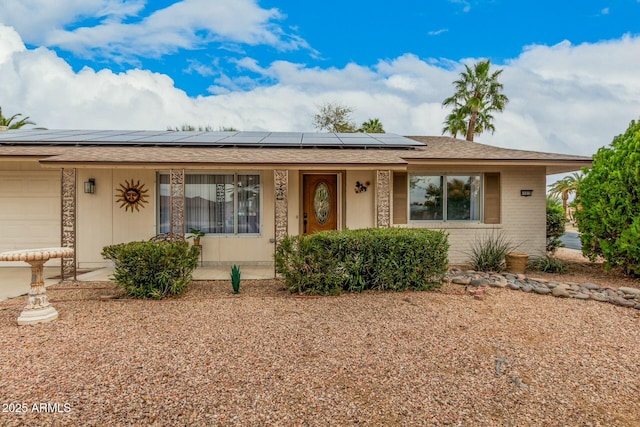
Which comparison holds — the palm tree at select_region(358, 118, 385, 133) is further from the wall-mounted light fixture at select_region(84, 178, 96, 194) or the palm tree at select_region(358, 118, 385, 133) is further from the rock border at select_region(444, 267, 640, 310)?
the wall-mounted light fixture at select_region(84, 178, 96, 194)

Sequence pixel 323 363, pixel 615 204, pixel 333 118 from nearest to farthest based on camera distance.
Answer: pixel 323 363 → pixel 615 204 → pixel 333 118

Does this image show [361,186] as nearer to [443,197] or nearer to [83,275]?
[443,197]

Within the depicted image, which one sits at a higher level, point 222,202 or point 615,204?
point 222,202

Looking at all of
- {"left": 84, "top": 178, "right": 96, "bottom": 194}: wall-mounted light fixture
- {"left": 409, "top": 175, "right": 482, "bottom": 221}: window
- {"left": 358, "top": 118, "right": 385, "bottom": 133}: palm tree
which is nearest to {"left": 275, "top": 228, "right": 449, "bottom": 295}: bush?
{"left": 409, "top": 175, "right": 482, "bottom": 221}: window

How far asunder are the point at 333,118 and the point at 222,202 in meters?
17.1

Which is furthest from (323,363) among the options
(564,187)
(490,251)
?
(564,187)

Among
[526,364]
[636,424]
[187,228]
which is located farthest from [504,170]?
[187,228]

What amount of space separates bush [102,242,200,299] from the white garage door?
4169 mm

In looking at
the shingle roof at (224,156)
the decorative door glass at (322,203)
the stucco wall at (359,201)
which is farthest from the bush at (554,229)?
the decorative door glass at (322,203)

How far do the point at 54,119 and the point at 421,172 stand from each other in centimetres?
2045

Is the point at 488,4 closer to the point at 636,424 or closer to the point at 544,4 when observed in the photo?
the point at 544,4

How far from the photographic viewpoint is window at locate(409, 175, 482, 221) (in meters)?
8.84

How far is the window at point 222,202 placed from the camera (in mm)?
8547

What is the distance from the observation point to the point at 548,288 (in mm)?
6102
